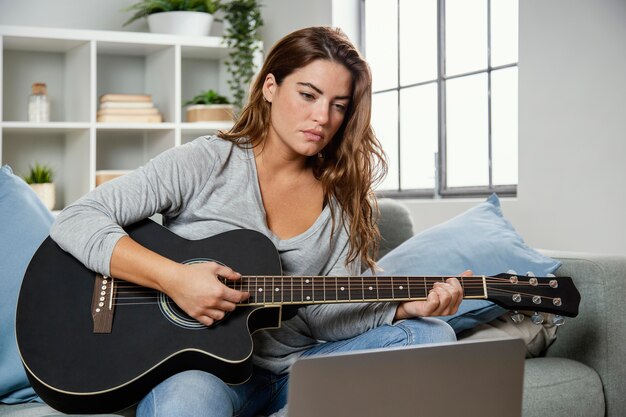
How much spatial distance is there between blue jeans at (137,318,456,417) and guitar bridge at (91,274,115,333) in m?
0.16

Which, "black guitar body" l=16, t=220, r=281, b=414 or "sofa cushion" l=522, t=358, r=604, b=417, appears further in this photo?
"sofa cushion" l=522, t=358, r=604, b=417

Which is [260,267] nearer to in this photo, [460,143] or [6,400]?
[6,400]

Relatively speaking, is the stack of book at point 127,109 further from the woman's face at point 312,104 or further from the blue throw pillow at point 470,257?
the woman's face at point 312,104

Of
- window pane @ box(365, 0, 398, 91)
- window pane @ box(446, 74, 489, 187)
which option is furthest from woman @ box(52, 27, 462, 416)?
window pane @ box(365, 0, 398, 91)

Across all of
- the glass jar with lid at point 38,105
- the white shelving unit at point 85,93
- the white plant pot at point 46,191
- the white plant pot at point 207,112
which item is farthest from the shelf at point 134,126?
the white plant pot at point 46,191

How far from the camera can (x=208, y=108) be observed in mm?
4117

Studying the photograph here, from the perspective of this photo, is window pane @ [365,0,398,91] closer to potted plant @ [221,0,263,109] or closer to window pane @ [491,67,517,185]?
potted plant @ [221,0,263,109]

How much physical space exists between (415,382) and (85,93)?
3.37 meters

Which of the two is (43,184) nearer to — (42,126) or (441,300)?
(42,126)

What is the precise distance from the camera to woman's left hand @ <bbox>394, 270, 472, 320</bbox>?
1517 mm

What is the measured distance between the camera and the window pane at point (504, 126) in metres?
3.04

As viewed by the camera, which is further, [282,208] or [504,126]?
[504,126]

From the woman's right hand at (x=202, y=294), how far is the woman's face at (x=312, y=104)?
0.40 m

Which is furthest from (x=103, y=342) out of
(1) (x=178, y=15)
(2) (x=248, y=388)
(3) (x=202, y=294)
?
(1) (x=178, y=15)
